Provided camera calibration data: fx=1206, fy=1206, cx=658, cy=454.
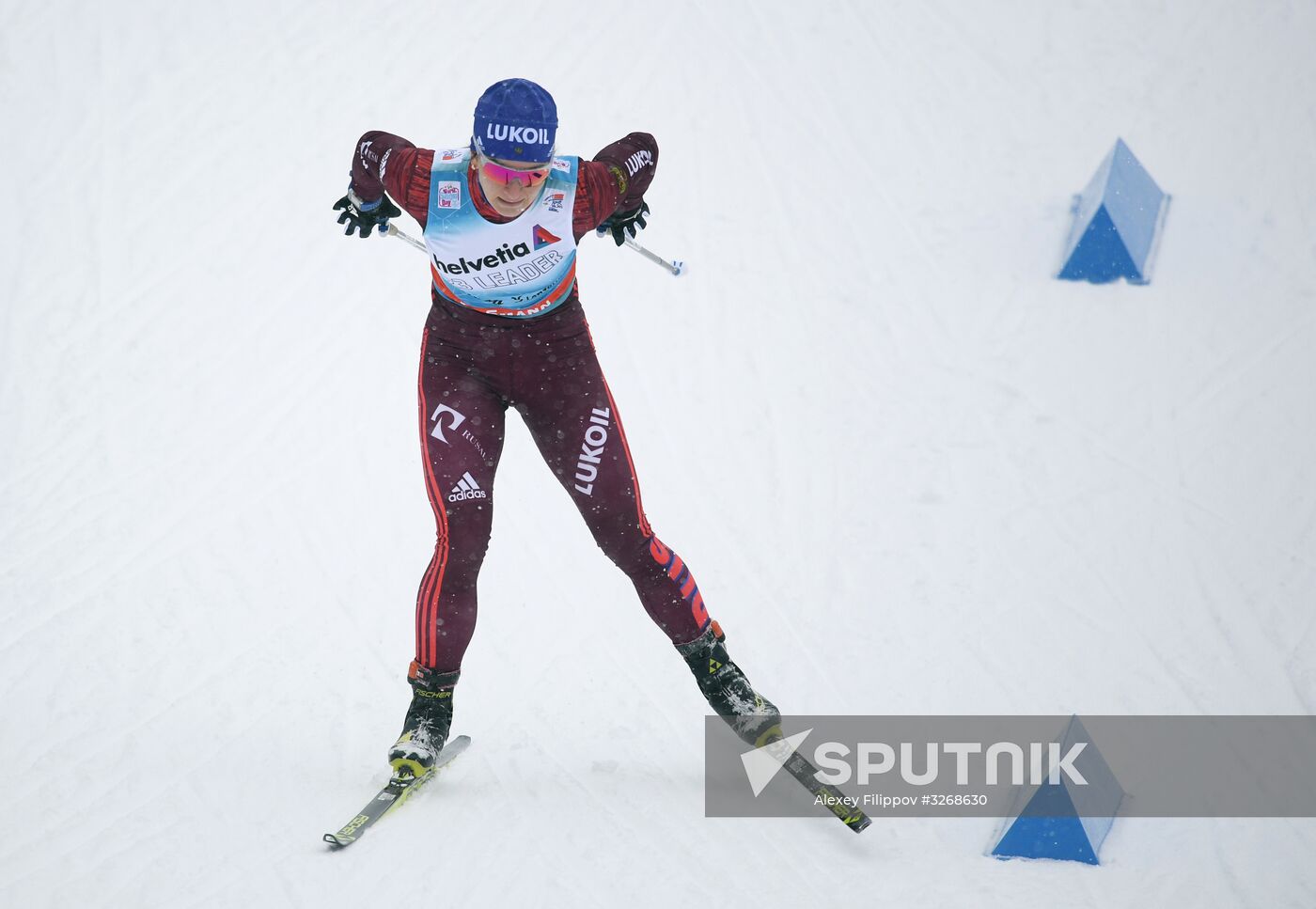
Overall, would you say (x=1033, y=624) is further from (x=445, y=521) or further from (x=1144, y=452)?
(x=445, y=521)

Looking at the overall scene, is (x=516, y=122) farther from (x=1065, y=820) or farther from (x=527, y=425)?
(x=1065, y=820)

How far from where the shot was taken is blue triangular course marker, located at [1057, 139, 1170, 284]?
657 cm

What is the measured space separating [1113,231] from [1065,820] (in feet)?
13.6

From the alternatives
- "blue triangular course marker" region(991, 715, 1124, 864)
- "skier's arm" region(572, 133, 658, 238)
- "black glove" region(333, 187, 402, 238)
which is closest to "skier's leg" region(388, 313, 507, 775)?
"black glove" region(333, 187, 402, 238)

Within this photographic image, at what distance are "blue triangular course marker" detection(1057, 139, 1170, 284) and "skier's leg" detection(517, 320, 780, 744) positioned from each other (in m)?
3.91

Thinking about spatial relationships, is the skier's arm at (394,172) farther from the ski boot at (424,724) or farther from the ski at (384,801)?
the ski at (384,801)

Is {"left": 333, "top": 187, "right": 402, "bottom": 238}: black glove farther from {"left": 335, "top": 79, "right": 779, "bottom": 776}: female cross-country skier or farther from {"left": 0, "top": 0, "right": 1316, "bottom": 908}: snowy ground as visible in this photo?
{"left": 0, "top": 0, "right": 1316, "bottom": 908}: snowy ground

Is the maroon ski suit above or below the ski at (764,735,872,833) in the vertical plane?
above

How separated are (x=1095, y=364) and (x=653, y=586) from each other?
3.41m

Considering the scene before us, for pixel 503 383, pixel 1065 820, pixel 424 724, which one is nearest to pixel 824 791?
pixel 1065 820

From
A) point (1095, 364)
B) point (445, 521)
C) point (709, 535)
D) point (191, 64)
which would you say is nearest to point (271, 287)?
point (191, 64)

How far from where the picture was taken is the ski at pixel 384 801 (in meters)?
3.37

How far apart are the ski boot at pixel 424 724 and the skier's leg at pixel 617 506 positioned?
2.10ft

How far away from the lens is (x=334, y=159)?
7.66 m
